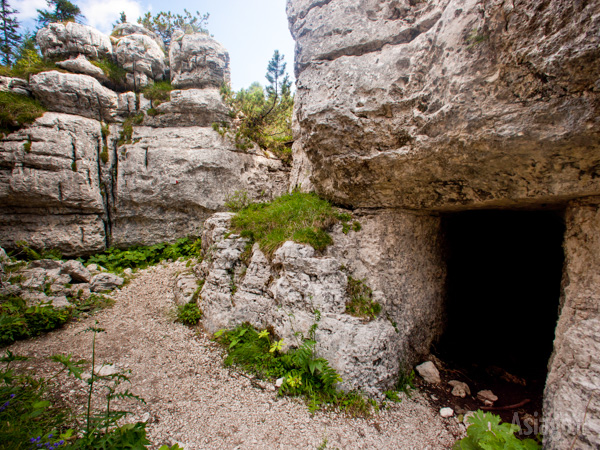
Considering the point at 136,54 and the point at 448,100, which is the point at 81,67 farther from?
the point at 448,100

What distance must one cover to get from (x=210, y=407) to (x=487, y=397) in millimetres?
4366

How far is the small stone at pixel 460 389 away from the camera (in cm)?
454

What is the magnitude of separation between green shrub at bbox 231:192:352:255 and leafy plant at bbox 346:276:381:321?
91 centimetres

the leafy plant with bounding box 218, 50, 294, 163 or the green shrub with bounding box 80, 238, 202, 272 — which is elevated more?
the leafy plant with bounding box 218, 50, 294, 163

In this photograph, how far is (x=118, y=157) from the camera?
9.43m

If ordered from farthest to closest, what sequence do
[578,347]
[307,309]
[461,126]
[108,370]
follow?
1. [307,309]
2. [108,370]
3. [461,126]
4. [578,347]

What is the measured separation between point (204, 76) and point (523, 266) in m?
12.3

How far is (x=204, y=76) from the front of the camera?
10.4 meters

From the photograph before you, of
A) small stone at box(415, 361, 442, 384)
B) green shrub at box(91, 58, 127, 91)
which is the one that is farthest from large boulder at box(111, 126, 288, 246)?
small stone at box(415, 361, 442, 384)

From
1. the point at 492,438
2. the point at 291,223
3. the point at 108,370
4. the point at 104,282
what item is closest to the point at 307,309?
the point at 291,223

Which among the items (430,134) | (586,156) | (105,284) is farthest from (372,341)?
(105,284)

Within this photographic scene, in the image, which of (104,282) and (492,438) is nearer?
(492,438)

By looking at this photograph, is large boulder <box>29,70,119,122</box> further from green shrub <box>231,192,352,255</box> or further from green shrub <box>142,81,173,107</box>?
green shrub <box>231,192,352,255</box>

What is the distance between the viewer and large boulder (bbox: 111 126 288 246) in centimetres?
938
